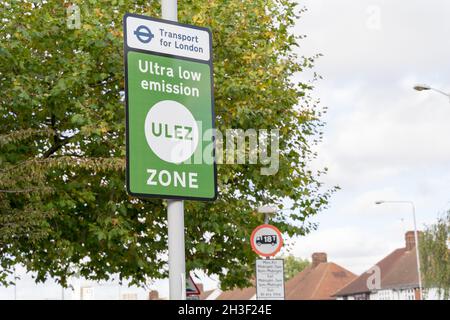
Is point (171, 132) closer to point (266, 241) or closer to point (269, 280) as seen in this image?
point (269, 280)

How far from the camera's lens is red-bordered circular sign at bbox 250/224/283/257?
53.9 feet

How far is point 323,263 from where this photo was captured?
10856cm

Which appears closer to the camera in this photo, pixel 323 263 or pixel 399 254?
pixel 399 254

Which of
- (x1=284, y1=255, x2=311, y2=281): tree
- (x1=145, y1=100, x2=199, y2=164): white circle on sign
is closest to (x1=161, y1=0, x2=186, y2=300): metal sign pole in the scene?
(x1=145, y1=100, x2=199, y2=164): white circle on sign

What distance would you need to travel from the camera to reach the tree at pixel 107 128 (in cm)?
1720

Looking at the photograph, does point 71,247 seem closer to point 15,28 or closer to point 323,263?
point 15,28

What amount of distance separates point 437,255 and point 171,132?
45.5 metres

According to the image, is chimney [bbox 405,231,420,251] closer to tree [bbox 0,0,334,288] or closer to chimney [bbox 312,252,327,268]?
chimney [bbox 312,252,327,268]

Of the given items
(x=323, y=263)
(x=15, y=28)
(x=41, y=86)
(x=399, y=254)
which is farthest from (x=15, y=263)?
(x=323, y=263)

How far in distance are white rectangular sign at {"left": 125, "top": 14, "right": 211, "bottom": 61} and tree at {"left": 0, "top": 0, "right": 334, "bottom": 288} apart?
9064 mm

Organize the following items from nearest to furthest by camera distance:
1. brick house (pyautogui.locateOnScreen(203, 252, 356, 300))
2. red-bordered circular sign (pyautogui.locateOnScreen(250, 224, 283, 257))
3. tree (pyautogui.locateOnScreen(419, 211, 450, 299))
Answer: red-bordered circular sign (pyautogui.locateOnScreen(250, 224, 283, 257)) < tree (pyautogui.locateOnScreen(419, 211, 450, 299)) < brick house (pyautogui.locateOnScreen(203, 252, 356, 300))
